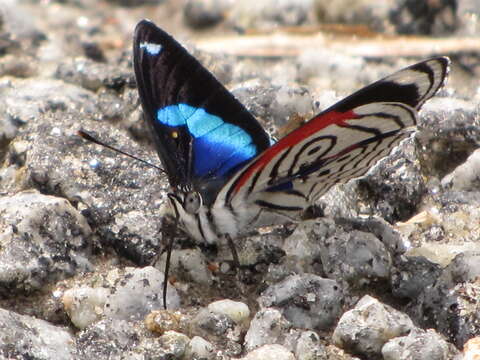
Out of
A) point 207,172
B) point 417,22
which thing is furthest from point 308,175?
point 417,22

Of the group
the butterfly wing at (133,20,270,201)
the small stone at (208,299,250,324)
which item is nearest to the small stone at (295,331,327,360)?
the small stone at (208,299,250,324)

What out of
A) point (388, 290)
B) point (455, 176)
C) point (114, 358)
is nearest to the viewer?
point (114, 358)

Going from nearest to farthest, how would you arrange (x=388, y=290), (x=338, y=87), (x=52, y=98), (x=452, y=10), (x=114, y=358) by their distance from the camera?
1. (x=114, y=358)
2. (x=388, y=290)
3. (x=52, y=98)
4. (x=338, y=87)
5. (x=452, y=10)

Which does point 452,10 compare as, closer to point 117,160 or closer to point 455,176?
point 455,176

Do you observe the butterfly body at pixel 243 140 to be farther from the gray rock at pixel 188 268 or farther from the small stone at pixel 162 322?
the small stone at pixel 162 322

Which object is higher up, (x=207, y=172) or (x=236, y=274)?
(x=207, y=172)

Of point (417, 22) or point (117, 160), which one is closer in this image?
point (117, 160)

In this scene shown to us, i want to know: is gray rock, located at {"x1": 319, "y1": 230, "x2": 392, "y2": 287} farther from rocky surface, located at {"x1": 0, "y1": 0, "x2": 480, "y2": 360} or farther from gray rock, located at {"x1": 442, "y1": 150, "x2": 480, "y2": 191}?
gray rock, located at {"x1": 442, "y1": 150, "x2": 480, "y2": 191}

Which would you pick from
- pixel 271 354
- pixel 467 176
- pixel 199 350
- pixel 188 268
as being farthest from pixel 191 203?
pixel 467 176
